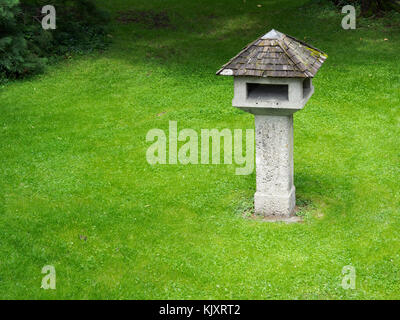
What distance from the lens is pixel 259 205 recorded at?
10531 mm

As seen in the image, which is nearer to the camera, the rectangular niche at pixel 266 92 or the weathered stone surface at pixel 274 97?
the weathered stone surface at pixel 274 97

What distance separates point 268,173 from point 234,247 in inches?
57.4

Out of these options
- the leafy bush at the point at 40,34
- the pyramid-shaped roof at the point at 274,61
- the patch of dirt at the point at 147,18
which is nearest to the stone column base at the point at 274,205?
the pyramid-shaped roof at the point at 274,61

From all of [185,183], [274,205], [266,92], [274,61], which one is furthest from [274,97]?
[185,183]

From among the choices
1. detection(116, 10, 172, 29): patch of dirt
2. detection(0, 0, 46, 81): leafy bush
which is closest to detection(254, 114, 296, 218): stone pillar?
detection(0, 0, 46, 81): leafy bush

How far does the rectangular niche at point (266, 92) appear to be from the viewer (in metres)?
9.75

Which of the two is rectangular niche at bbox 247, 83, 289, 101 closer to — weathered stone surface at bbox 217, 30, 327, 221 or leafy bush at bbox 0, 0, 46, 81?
weathered stone surface at bbox 217, 30, 327, 221

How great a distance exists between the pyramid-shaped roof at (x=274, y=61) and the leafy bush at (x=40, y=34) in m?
8.80

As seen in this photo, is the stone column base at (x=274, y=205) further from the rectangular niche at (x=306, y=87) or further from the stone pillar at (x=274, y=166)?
the rectangular niche at (x=306, y=87)

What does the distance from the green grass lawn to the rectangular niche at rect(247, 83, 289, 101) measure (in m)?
2.05

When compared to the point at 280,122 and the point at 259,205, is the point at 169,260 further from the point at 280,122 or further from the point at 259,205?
the point at 280,122

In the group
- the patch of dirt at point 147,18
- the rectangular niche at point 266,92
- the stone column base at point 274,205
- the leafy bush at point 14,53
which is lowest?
the stone column base at point 274,205

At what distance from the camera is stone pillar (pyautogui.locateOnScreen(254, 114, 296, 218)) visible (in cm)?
1003

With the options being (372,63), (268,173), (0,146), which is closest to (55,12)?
(0,146)
